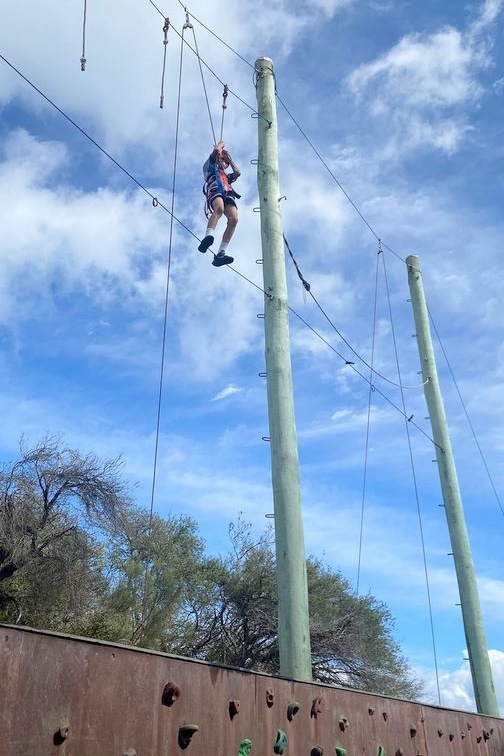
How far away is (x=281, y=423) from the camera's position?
664 cm

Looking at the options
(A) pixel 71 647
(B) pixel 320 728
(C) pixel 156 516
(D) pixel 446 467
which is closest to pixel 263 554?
(C) pixel 156 516

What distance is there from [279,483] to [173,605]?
581 inches

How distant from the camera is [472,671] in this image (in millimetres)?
10320

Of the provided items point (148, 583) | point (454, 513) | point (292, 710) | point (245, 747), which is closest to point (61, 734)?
point (245, 747)

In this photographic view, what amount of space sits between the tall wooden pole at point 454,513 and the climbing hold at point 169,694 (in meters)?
7.78

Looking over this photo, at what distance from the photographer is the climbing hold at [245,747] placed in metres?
4.23

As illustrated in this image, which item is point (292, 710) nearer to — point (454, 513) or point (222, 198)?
point (222, 198)

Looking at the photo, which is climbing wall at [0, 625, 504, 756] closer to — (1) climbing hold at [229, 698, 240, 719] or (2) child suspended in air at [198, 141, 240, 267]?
(1) climbing hold at [229, 698, 240, 719]

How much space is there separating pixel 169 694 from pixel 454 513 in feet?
27.5

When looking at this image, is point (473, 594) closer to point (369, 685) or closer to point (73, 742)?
point (73, 742)

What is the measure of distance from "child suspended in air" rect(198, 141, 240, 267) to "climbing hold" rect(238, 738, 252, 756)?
4589 mm

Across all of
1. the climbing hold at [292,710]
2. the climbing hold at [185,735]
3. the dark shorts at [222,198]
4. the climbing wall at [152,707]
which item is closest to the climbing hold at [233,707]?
the climbing wall at [152,707]

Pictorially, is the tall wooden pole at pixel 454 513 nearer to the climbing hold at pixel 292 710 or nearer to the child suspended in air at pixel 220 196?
the child suspended in air at pixel 220 196

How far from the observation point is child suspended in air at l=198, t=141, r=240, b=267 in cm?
747
